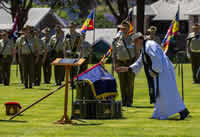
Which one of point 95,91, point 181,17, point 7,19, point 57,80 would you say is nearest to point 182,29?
point 181,17

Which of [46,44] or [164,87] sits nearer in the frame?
[164,87]

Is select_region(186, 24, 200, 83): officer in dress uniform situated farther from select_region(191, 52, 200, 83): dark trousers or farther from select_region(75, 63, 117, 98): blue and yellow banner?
select_region(75, 63, 117, 98): blue and yellow banner

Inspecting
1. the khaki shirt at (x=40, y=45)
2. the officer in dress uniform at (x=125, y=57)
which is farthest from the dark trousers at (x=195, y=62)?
the officer in dress uniform at (x=125, y=57)

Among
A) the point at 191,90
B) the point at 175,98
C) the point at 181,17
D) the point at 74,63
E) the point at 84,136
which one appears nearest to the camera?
the point at 84,136

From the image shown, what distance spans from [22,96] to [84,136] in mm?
8569

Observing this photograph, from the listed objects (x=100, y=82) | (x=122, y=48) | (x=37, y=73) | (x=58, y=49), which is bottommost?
(x=100, y=82)

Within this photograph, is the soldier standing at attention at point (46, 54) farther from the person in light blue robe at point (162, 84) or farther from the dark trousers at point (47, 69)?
the person in light blue robe at point (162, 84)

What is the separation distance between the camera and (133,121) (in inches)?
521

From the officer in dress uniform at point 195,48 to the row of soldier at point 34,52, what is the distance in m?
4.34

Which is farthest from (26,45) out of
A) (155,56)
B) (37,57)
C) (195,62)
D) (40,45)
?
(155,56)

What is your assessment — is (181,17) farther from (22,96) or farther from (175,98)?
(175,98)

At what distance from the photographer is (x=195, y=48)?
24141 mm

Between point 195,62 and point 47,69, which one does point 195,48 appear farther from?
point 47,69

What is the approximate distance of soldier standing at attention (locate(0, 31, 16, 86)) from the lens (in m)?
24.2
